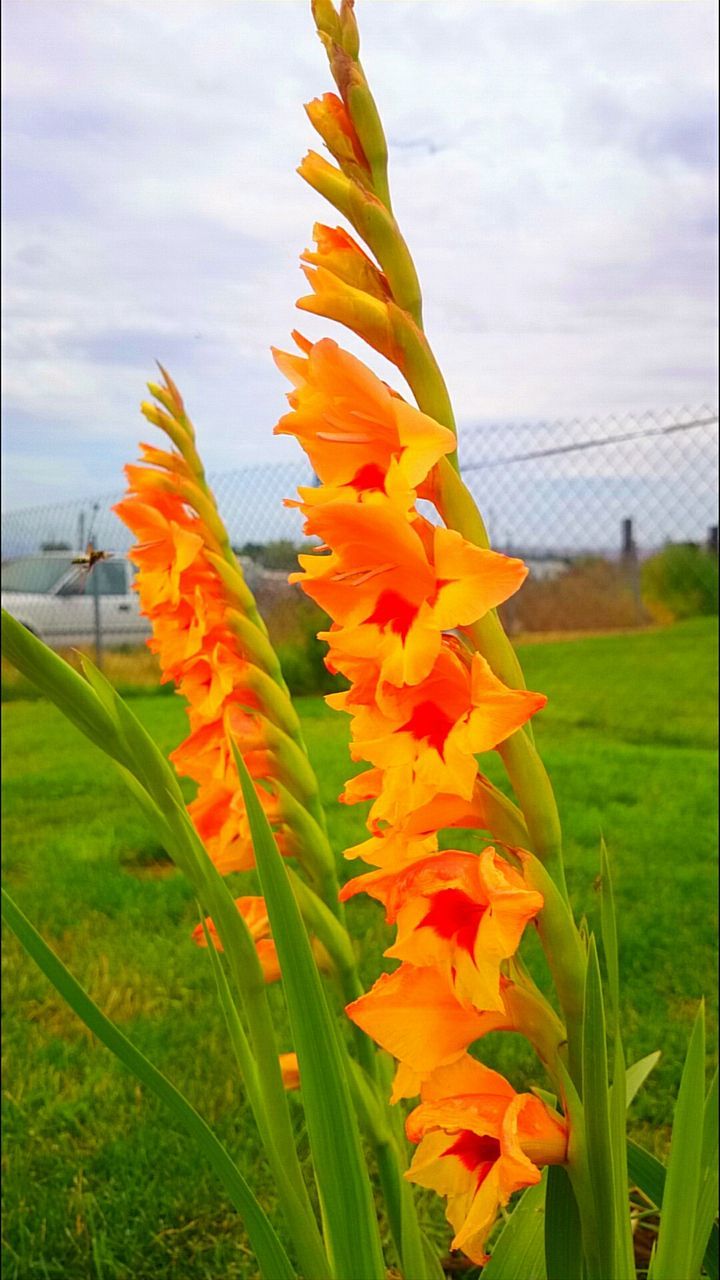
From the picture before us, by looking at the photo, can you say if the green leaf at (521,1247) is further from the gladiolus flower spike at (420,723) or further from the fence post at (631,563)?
the fence post at (631,563)

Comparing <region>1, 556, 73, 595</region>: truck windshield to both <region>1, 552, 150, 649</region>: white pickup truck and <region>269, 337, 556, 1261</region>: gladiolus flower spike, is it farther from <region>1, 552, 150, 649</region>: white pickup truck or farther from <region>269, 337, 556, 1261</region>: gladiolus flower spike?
<region>269, 337, 556, 1261</region>: gladiolus flower spike

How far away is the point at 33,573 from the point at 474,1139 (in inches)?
454

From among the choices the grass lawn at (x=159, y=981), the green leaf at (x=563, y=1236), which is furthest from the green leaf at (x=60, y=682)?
the grass lawn at (x=159, y=981)

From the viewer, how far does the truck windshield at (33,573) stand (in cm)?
1098

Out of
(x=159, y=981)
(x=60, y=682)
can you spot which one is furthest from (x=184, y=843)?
(x=159, y=981)

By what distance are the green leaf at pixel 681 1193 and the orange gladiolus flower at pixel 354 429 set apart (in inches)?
16.5

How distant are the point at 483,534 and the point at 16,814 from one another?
15.3 feet

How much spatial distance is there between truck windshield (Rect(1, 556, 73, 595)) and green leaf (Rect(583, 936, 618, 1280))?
33.9 ft

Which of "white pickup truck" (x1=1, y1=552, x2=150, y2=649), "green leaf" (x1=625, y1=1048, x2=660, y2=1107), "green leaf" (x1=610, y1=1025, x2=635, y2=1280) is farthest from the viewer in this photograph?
"white pickup truck" (x1=1, y1=552, x2=150, y2=649)

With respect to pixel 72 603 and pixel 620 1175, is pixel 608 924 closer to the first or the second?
pixel 620 1175

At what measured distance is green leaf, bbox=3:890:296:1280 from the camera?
28.0 inches

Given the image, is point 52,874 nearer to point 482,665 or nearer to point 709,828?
point 709,828

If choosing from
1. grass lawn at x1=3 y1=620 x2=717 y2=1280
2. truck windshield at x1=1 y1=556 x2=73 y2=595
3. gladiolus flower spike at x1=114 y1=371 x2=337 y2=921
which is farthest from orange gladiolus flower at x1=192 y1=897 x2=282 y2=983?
truck windshield at x1=1 y1=556 x2=73 y2=595

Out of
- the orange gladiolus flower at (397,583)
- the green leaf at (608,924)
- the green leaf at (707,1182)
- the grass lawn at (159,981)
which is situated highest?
the orange gladiolus flower at (397,583)
